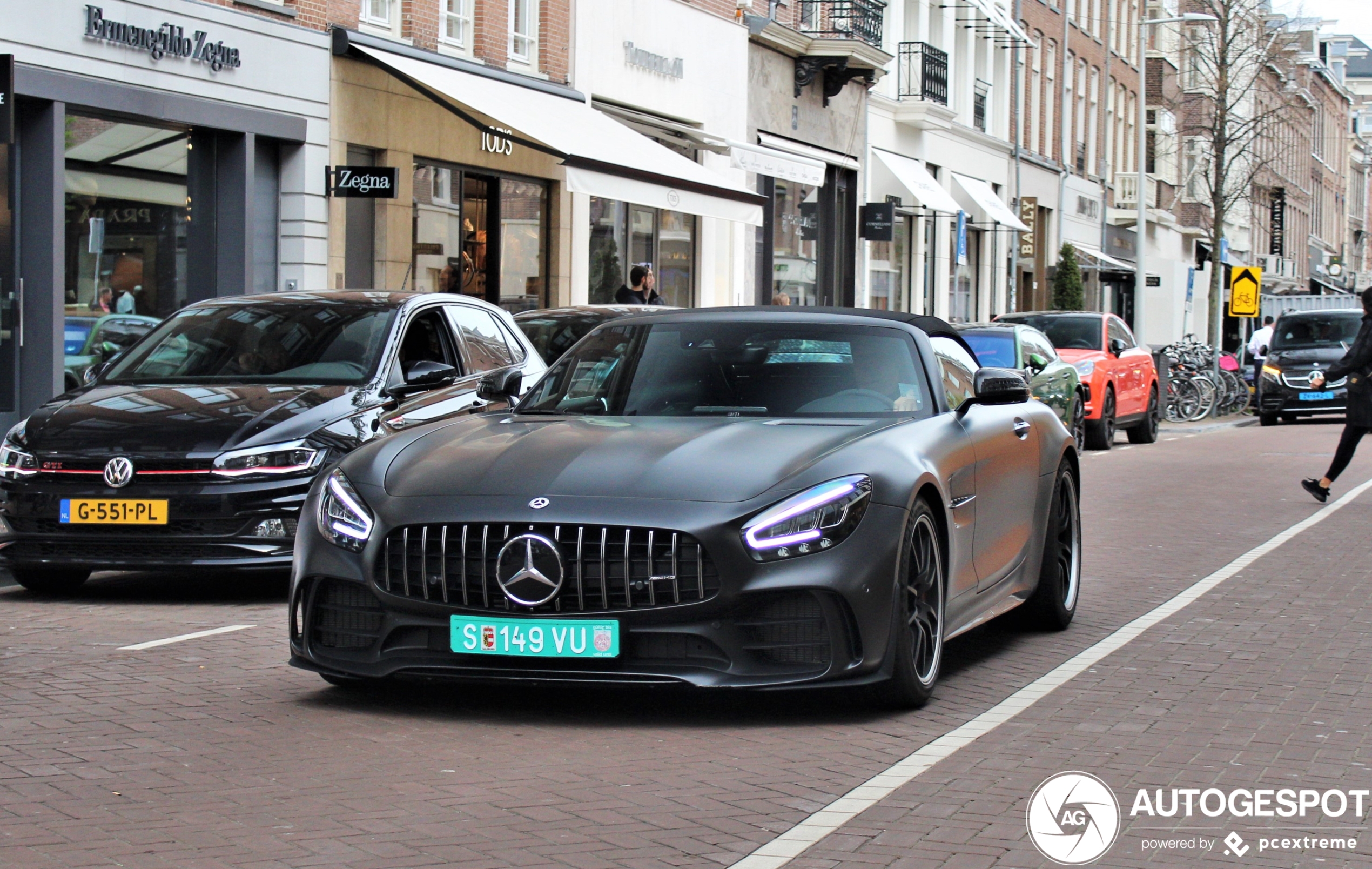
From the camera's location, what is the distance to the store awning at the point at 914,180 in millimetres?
39125

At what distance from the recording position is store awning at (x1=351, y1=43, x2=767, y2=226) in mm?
20891

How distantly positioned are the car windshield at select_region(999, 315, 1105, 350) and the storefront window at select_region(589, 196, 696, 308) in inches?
234

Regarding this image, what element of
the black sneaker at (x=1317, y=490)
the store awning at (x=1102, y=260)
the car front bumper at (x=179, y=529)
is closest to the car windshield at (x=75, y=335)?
the car front bumper at (x=179, y=529)

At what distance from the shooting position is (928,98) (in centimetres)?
4097

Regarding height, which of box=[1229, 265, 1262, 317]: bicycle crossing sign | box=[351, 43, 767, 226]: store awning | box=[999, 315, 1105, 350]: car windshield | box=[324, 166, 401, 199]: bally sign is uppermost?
box=[351, 43, 767, 226]: store awning

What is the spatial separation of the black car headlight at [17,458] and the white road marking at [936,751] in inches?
198

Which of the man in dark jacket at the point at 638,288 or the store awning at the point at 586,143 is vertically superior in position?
the store awning at the point at 586,143

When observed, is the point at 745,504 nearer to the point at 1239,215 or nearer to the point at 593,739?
the point at 593,739

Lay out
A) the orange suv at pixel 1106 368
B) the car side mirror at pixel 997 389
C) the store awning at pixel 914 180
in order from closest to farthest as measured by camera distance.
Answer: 1. the car side mirror at pixel 997 389
2. the orange suv at pixel 1106 368
3. the store awning at pixel 914 180

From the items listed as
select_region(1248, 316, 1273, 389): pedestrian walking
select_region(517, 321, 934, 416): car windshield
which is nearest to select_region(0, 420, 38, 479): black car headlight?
select_region(517, 321, 934, 416): car windshield

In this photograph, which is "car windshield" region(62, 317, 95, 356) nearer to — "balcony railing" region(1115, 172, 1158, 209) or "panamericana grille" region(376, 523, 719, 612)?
"panamericana grille" region(376, 523, 719, 612)

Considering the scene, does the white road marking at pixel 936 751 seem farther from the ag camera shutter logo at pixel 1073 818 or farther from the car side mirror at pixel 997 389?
the car side mirror at pixel 997 389

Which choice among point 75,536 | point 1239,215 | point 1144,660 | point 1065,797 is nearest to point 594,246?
point 75,536

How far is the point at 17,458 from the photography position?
9508mm
